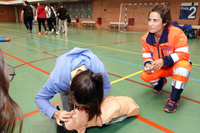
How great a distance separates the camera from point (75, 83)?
3.19ft

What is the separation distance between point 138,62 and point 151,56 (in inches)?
62.0

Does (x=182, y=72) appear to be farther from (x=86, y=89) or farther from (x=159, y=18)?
(x=86, y=89)

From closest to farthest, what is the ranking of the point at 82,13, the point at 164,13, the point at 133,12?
the point at 164,13
the point at 133,12
the point at 82,13

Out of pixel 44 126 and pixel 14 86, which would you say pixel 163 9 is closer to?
pixel 44 126

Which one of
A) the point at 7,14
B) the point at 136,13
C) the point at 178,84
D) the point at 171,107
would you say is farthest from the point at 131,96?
the point at 7,14

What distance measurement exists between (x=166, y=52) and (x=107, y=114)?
3.42 feet

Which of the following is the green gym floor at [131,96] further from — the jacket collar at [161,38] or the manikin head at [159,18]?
the manikin head at [159,18]

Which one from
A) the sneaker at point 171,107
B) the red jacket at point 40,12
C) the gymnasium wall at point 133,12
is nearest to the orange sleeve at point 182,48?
the sneaker at point 171,107

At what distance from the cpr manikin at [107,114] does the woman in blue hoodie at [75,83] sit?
70 mm

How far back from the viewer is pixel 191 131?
4.64 feet

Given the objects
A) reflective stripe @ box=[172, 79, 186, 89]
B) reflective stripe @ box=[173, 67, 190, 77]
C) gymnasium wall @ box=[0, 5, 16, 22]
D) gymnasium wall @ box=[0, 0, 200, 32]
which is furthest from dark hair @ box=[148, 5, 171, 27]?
gymnasium wall @ box=[0, 5, 16, 22]

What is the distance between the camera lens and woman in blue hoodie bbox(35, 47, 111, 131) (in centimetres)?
97

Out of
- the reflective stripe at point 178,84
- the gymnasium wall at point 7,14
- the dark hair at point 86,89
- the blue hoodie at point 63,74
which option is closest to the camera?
the dark hair at point 86,89

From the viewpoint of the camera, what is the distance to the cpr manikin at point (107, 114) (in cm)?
122
